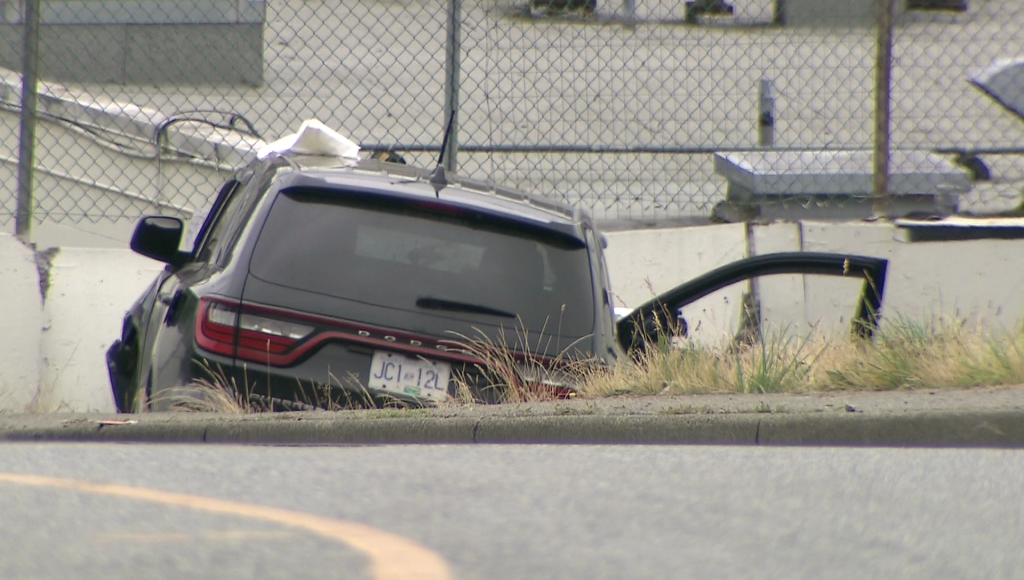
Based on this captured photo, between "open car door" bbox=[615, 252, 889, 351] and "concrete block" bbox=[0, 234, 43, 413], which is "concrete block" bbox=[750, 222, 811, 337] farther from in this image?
"concrete block" bbox=[0, 234, 43, 413]

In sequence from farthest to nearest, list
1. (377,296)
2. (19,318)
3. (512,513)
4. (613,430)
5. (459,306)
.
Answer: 1. (19,318)
2. (459,306)
3. (377,296)
4. (613,430)
5. (512,513)

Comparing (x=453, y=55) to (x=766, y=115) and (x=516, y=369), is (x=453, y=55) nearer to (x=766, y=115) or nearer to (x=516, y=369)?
(x=766, y=115)

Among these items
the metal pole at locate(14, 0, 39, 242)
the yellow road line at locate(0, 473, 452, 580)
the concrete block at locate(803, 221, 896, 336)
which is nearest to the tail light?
the yellow road line at locate(0, 473, 452, 580)

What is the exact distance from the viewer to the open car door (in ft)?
23.0

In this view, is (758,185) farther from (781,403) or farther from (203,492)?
(203,492)

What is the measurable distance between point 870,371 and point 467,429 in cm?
197

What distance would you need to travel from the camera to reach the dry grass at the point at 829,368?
19.7 feet

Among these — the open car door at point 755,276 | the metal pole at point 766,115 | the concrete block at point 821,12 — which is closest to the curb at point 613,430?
the open car door at point 755,276

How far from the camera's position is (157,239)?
21.1ft

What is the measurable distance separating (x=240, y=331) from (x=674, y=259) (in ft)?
16.0

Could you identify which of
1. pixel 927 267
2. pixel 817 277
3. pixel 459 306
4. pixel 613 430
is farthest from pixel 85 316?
pixel 927 267

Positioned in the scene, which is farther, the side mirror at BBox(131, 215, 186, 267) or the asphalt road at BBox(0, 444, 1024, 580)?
the side mirror at BBox(131, 215, 186, 267)

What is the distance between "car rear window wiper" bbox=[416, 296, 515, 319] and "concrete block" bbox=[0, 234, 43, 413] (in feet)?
12.3

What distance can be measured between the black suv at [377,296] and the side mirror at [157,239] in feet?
1.67
